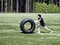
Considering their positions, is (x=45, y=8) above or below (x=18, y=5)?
below

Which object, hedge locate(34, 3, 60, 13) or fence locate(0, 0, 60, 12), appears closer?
hedge locate(34, 3, 60, 13)

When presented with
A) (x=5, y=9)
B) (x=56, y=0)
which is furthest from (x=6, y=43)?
(x=56, y=0)

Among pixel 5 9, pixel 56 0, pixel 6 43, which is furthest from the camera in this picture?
pixel 56 0

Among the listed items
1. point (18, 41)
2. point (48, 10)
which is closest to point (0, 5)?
point (48, 10)

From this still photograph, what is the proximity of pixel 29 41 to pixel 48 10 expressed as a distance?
47568mm

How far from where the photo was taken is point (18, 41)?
13898 mm

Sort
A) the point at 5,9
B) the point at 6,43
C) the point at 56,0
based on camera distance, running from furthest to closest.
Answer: the point at 56,0 < the point at 5,9 < the point at 6,43

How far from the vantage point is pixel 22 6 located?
62188 millimetres

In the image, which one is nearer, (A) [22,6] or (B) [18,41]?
(B) [18,41]

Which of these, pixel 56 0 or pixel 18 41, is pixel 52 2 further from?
pixel 18 41

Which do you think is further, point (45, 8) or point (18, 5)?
point (18, 5)

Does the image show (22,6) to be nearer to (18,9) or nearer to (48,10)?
(18,9)

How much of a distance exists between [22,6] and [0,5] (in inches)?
195

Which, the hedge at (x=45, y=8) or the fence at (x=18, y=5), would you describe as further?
the fence at (x=18, y=5)
